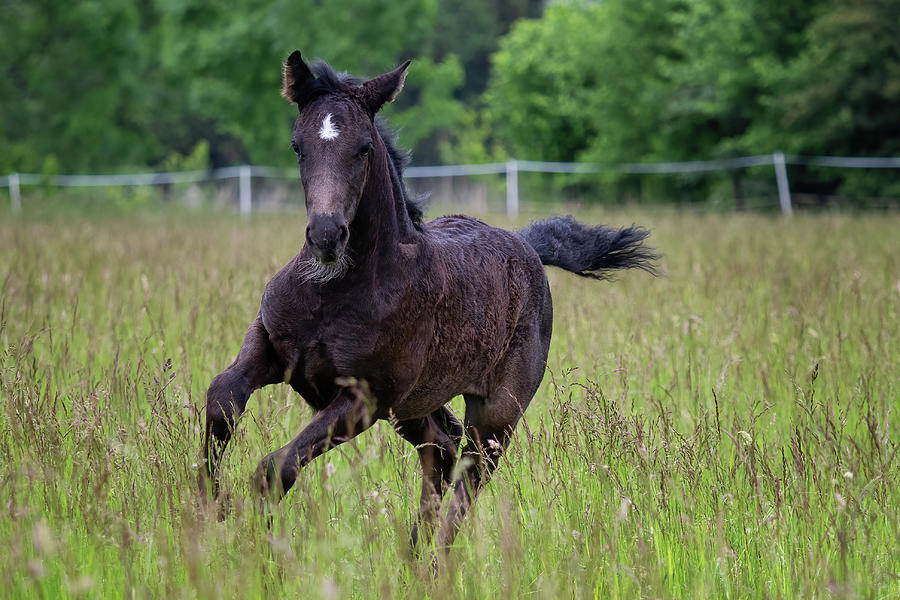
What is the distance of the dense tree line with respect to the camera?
84.5 feet

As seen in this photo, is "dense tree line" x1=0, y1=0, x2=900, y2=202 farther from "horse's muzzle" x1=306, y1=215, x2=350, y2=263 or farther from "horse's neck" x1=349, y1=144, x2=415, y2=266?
"horse's muzzle" x1=306, y1=215, x2=350, y2=263

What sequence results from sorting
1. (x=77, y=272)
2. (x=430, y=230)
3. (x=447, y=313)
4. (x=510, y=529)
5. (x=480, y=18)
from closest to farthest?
(x=510, y=529) < (x=447, y=313) < (x=430, y=230) < (x=77, y=272) < (x=480, y=18)

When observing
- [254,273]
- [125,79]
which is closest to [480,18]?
[125,79]

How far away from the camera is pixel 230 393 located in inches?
123

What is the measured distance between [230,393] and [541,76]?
40432 mm

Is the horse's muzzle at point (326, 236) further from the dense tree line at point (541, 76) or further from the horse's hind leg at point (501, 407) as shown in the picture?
the dense tree line at point (541, 76)

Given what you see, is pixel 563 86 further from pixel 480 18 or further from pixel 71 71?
pixel 480 18

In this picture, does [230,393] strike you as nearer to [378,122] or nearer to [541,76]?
[378,122]

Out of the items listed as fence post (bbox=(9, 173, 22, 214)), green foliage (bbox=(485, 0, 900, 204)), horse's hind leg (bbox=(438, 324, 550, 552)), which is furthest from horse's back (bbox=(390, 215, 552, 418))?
green foliage (bbox=(485, 0, 900, 204))

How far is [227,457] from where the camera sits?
322 centimetres

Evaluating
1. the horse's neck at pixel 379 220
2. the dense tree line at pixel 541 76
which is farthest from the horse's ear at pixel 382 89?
the dense tree line at pixel 541 76

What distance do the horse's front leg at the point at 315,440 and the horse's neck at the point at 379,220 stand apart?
20.4 inches

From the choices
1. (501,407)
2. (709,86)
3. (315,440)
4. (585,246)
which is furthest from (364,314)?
(709,86)

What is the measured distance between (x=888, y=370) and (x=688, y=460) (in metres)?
2.32
